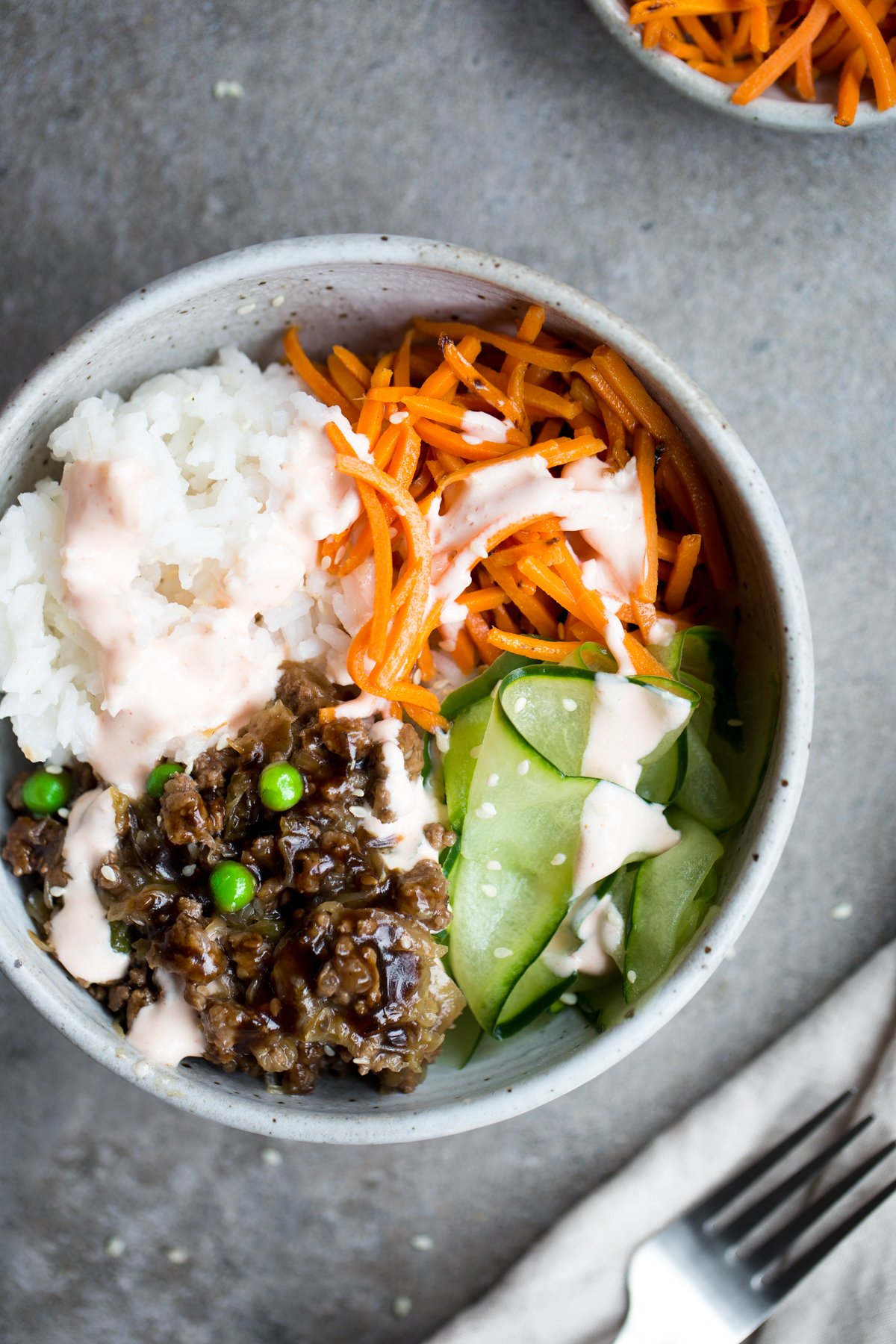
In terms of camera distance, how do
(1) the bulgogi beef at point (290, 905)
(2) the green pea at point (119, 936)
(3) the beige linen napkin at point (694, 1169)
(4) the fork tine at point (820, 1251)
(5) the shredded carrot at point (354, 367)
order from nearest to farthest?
1. (1) the bulgogi beef at point (290, 905)
2. (2) the green pea at point (119, 936)
3. (5) the shredded carrot at point (354, 367)
4. (4) the fork tine at point (820, 1251)
5. (3) the beige linen napkin at point (694, 1169)

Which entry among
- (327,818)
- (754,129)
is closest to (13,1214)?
(327,818)

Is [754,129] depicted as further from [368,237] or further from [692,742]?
[692,742]

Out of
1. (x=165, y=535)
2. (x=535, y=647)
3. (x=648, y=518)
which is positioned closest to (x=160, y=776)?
(x=165, y=535)

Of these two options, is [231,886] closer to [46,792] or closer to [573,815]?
[46,792]

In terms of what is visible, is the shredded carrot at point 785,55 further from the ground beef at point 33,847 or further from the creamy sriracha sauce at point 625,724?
the ground beef at point 33,847

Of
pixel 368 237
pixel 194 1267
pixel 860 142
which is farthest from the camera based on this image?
pixel 194 1267

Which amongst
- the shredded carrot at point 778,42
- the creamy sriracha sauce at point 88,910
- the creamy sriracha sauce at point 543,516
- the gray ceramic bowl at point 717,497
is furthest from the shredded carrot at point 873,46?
the creamy sriracha sauce at point 88,910

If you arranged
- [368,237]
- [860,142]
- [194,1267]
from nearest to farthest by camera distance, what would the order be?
[368,237]
[860,142]
[194,1267]
